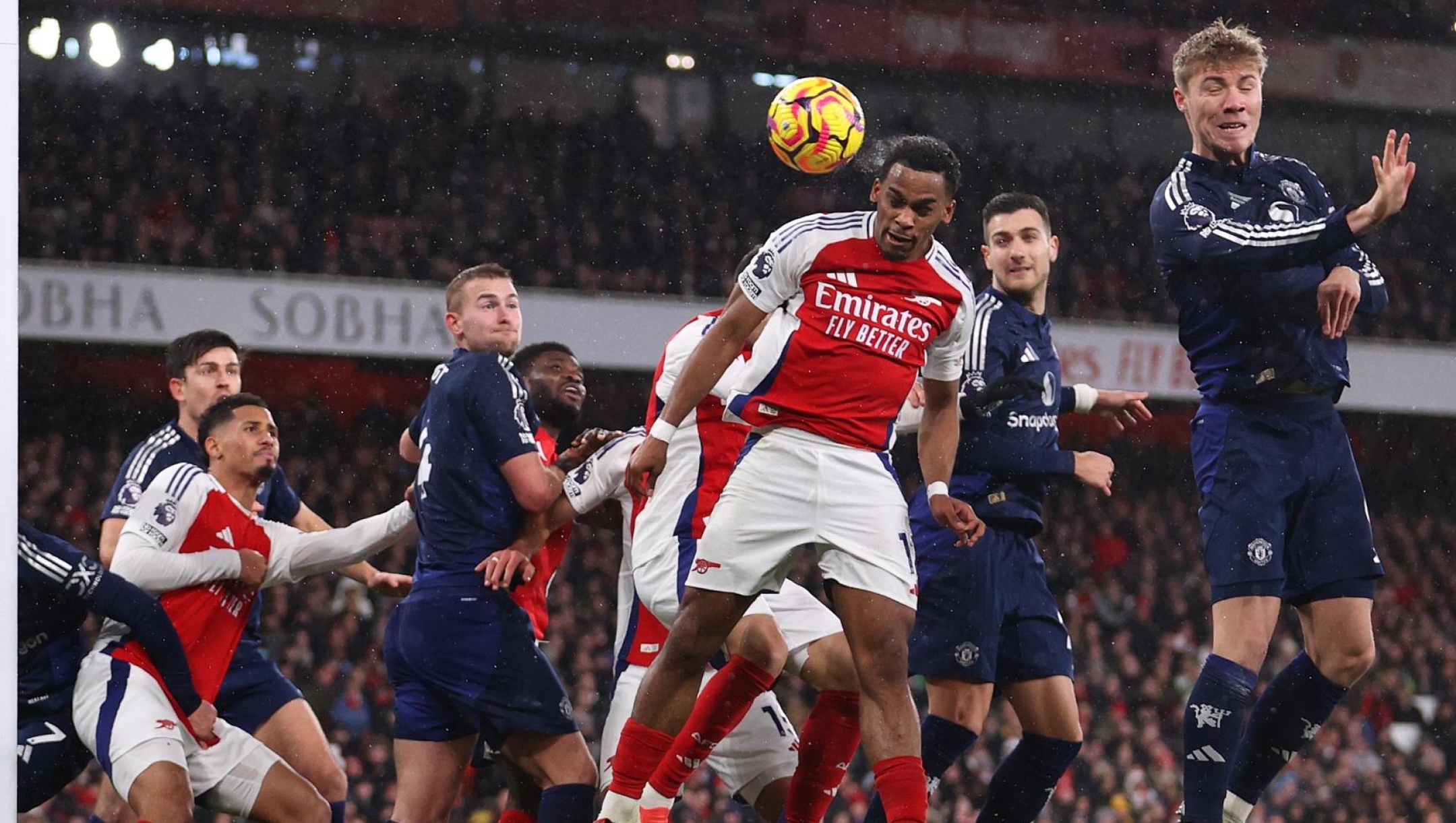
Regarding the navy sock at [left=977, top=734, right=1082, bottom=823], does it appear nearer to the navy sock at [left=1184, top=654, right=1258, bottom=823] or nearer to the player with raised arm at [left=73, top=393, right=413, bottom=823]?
the navy sock at [left=1184, top=654, right=1258, bottom=823]

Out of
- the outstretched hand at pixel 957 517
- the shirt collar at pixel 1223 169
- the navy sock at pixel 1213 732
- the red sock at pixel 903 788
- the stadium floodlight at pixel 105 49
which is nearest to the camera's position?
the red sock at pixel 903 788

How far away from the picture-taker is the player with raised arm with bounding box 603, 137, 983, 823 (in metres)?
3.98

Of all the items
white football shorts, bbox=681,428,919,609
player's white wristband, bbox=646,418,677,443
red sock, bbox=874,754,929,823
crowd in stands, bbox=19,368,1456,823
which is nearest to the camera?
red sock, bbox=874,754,929,823

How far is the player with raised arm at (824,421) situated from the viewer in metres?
3.98

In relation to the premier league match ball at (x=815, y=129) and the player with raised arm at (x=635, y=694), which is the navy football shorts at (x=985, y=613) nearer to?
the player with raised arm at (x=635, y=694)

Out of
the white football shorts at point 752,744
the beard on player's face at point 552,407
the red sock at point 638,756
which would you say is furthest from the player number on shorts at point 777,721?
the beard on player's face at point 552,407

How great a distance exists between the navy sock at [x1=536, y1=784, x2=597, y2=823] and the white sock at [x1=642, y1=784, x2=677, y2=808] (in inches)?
31.5

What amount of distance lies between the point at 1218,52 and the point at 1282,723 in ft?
6.03

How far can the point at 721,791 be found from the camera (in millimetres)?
12648

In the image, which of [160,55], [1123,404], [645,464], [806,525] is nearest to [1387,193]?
[1123,404]

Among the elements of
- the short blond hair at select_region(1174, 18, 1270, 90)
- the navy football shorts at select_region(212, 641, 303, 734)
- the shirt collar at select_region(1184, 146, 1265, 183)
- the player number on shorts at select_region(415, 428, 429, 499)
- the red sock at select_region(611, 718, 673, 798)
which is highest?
the short blond hair at select_region(1174, 18, 1270, 90)

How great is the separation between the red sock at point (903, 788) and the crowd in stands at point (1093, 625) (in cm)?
829

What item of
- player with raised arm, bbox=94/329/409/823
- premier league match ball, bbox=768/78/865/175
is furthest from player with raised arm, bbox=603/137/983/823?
player with raised arm, bbox=94/329/409/823

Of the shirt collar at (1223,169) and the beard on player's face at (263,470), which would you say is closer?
the shirt collar at (1223,169)
